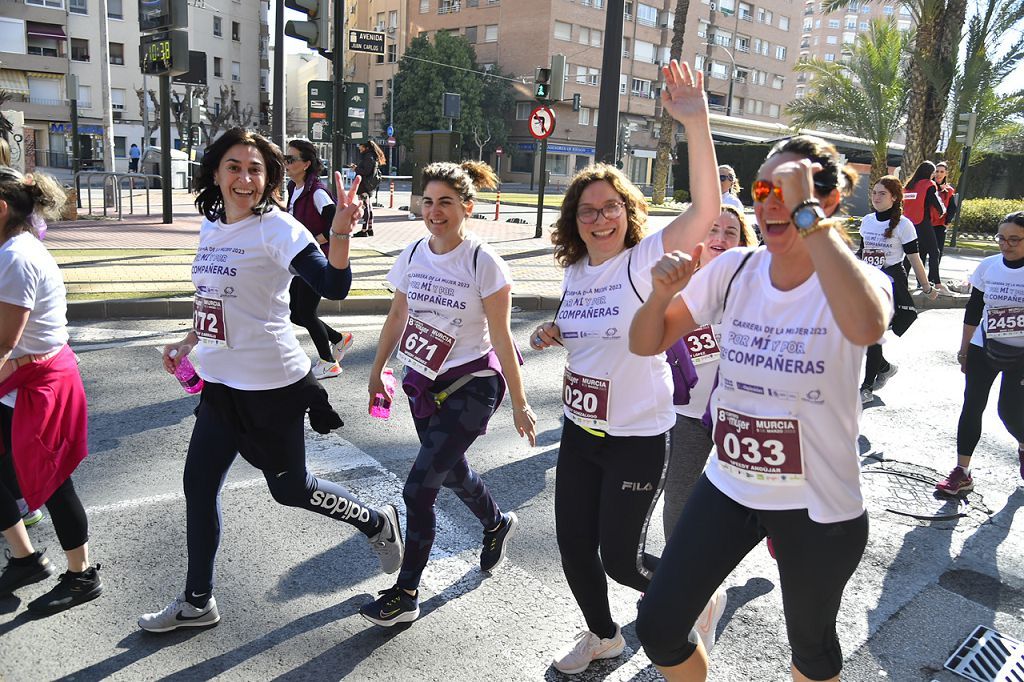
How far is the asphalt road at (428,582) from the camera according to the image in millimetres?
3170

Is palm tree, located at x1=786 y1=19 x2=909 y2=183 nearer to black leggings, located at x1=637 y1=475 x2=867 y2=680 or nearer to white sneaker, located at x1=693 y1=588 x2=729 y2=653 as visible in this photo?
white sneaker, located at x1=693 y1=588 x2=729 y2=653

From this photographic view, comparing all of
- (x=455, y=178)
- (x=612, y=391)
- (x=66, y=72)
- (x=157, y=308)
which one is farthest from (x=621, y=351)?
(x=66, y=72)

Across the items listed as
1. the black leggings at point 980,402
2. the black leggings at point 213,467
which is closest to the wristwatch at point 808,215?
the black leggings at point 213,467

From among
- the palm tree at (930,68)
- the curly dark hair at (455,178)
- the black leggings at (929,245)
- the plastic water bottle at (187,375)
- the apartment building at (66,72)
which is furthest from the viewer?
the apartment building at (66,72)

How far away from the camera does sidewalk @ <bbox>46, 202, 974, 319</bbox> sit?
9.38 meters

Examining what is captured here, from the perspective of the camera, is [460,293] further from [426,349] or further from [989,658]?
[989,658]

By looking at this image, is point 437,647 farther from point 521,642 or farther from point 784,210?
point 784,210

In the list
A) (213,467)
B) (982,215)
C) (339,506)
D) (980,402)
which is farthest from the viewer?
(982,215)

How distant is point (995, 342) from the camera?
495 cm

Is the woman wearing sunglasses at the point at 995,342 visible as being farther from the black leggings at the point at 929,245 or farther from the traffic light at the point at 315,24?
the traffic light at the point at 315,24

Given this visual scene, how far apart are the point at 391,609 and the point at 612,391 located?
130 cm

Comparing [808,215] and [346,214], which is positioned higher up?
[808,215]

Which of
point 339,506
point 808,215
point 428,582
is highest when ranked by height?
point 808,215

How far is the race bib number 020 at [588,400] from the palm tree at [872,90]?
25599mm
